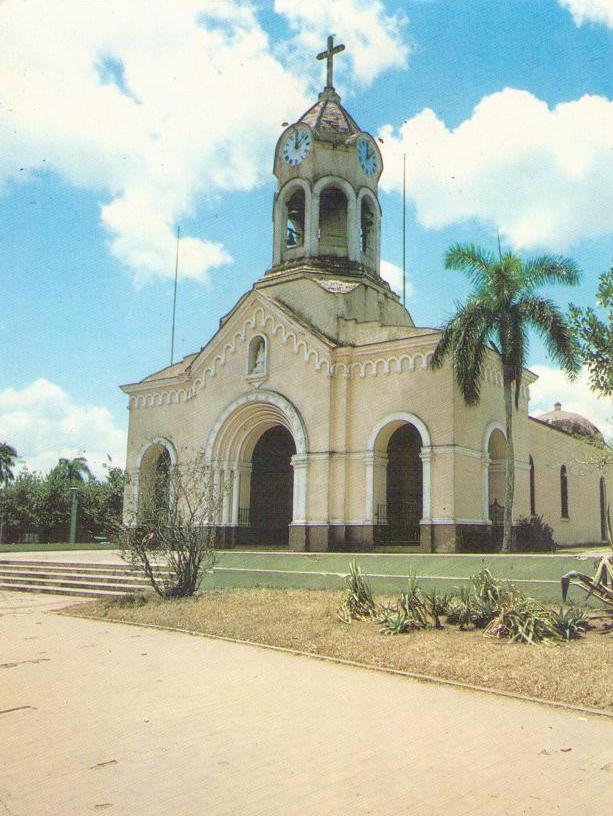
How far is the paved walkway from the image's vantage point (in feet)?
15.4

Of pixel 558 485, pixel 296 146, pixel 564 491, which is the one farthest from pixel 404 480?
pixel 296 146

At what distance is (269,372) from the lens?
78.7 ft

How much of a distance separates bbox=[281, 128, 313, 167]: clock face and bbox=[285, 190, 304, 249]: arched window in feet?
3.88

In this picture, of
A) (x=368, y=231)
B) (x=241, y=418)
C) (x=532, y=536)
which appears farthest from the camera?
(x=368, y=231)

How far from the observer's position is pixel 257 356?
24922 millimetres

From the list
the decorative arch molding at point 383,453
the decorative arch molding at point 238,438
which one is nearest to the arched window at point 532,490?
the decorative arch molding at point 383,453

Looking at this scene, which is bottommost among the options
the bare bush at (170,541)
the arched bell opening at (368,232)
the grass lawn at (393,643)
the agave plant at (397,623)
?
the grass lawn at (393,643)

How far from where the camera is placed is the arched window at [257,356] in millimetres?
24453

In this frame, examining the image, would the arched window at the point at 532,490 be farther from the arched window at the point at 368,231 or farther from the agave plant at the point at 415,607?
the agave plant at the point at 415,607

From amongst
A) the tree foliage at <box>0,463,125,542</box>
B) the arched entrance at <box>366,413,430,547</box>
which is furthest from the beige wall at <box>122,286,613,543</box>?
the tree foliage at <box>0,463,125,542</box>

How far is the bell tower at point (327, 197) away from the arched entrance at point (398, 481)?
624 cm

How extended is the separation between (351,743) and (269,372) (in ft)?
60.9

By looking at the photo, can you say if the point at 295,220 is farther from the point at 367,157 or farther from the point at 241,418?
the point at 241,418

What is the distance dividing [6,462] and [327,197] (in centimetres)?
3924
